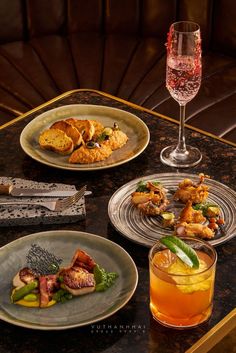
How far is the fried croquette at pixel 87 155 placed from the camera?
5.76ft

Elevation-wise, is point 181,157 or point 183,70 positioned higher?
point 183,70

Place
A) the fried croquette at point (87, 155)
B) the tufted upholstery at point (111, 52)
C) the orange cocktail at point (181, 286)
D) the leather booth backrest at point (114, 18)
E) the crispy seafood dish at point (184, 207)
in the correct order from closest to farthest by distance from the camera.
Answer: the orange cocktail at point (181, 286) < the crispy seafood dish at point (184, 207) < the fried croquette at point (87, 155) < the tufted upholstery at point (111, 52) < the leather booth backrest at point (114, 18)

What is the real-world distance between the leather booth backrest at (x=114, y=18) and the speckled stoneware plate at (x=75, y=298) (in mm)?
1554

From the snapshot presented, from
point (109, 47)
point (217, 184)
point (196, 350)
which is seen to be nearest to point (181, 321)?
point (196, 350)

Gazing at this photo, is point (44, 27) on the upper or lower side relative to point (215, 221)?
lower

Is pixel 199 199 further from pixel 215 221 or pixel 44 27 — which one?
pixel 44 27

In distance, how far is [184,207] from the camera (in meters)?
1.59

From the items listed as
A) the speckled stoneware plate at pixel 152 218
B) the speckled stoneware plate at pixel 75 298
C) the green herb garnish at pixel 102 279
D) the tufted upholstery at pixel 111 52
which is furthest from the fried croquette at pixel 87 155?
the tufted upholstery at pixel 111 52

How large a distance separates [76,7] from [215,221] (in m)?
1.68

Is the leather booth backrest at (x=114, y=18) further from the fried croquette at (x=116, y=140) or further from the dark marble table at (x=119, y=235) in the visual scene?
the fried croquette at (x=116, y=140)

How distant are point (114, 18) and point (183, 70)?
1.33m

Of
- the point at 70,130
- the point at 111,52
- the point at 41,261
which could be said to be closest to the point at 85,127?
the point at 70,130

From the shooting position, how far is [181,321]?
1300 millimetres

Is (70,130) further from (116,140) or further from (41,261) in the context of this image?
(41,261)
